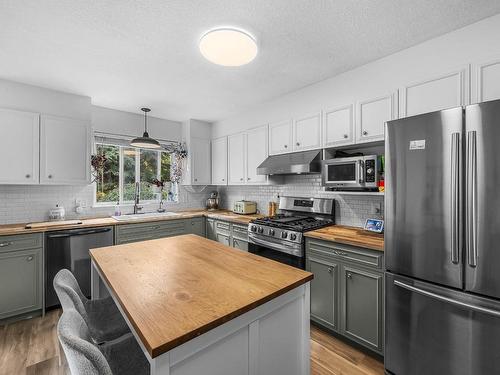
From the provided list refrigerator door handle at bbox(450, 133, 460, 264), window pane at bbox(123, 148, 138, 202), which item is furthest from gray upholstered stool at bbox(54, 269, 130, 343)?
window pane at bbox(123, 148, 138, 202)

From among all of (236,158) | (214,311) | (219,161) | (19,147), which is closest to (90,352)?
(214,311)

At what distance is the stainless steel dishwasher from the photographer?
2.77 m

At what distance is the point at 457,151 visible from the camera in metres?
1.48

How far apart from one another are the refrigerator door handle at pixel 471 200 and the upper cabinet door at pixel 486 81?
0.59 meters

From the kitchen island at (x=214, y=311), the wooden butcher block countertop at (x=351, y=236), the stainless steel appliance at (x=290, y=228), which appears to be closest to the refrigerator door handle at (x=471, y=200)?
the wooden butcher block countertop at (x=351, y=236)

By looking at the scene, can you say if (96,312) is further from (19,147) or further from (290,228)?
(19,147)

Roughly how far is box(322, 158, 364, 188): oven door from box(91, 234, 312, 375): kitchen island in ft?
4.29

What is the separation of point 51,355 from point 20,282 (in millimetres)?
995

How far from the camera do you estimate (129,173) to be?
412 centimetres

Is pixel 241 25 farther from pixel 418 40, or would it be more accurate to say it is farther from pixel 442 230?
pixel 442 230

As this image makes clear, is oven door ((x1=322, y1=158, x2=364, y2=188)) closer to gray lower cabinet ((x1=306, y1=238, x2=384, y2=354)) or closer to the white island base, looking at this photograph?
gray lower cabinet ((x1=306, y1=238, x2=384, y2=354))

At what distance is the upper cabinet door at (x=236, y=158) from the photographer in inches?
153

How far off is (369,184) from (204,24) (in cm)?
192

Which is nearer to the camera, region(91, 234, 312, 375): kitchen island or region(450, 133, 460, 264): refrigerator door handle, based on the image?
region(91, 234, 312, 375): kitchen island
